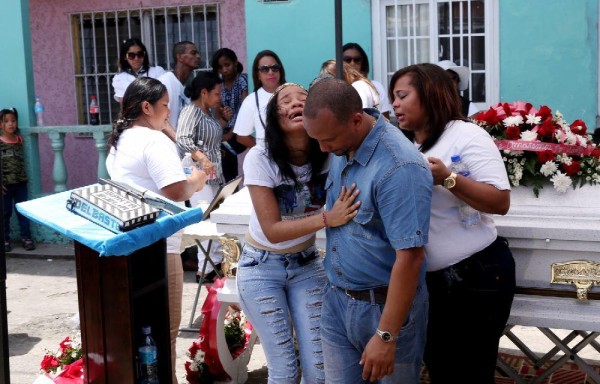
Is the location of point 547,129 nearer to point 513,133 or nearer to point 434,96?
point 513,133

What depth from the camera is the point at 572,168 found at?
13.1 ft

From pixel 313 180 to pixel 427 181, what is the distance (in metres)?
0.77

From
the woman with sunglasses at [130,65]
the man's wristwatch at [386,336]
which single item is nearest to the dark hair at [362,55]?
the woman with sunglasses at [130,65]

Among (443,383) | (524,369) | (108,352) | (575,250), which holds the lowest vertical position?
(524,369)

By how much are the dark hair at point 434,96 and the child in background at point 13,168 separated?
266 inches

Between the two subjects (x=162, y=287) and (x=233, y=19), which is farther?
(x=233, y=19)

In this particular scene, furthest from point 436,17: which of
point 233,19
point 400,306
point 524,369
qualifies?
point 400,306

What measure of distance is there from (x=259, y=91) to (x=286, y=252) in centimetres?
385

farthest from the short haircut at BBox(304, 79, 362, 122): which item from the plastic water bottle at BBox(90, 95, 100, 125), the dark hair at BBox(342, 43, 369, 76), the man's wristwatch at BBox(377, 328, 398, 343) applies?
the plastic water bottle at BBox(90, 95, 100, 125)

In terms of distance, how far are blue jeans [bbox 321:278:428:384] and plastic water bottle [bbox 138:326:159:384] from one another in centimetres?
79

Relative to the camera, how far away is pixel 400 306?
2.88m

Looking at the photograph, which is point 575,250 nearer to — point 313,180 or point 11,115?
point 313,180

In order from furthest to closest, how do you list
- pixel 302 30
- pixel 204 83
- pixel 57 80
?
pixel 57 80 < pixel 302 30 < pixel 204 83

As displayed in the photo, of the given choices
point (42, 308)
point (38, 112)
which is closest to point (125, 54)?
point (38, 112)
